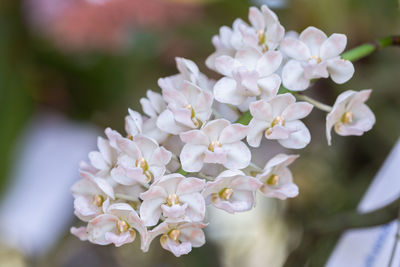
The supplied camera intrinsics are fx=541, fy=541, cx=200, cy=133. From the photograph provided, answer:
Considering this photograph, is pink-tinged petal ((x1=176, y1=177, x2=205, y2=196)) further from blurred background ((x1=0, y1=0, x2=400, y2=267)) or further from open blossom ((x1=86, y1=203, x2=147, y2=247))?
blurred background ((x1=0, y1=0, x2=400, y2=267))

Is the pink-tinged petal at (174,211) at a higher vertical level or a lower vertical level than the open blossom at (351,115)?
lower

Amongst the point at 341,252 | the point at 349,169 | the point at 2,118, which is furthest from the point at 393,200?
the point at 2,118

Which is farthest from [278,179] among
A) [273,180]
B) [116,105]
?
[116,105]

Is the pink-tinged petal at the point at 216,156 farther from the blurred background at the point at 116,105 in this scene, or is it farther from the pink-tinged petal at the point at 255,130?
the blurred background at the point at 116,105

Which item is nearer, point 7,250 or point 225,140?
point 225,140

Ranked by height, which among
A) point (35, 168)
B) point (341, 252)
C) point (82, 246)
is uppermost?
point (35, 168)

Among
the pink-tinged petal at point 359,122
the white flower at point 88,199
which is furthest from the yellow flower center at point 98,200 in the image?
the pink-tinged petal at point 359,122

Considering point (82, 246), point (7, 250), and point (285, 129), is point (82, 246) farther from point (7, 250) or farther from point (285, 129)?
point (285, 129)
